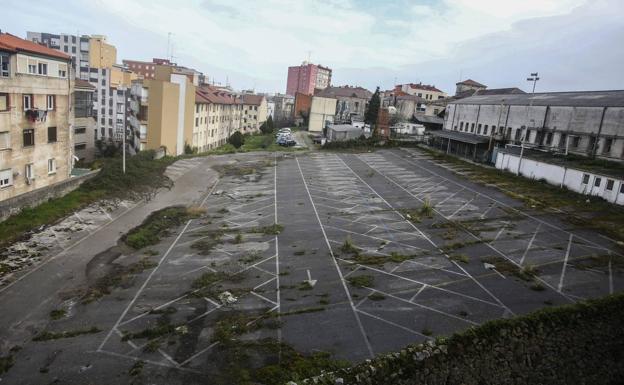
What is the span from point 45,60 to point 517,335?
31759 millimetres

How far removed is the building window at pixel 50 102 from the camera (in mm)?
30031

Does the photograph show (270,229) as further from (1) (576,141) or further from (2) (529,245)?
(1) (576,141)

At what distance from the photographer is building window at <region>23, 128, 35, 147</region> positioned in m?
28.0

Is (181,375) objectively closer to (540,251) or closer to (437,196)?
(540,251)

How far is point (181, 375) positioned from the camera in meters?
11.0

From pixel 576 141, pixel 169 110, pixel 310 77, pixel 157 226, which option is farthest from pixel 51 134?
pixel 310 77

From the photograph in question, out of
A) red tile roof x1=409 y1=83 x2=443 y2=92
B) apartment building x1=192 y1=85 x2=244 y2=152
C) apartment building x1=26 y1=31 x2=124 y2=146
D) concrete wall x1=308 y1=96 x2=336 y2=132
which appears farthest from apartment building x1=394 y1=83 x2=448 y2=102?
apartment building x1=26 y1=31 x2=124 y2=146

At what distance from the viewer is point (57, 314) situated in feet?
46.1

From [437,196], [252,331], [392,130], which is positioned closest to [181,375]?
[252,331]

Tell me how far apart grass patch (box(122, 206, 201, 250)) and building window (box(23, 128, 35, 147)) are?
10154 mm

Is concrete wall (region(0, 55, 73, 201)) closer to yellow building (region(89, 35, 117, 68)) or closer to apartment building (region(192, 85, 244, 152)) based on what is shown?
apartment building (region(192, 85, 244, 152))

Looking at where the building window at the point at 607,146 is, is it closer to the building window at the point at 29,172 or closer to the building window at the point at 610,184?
the building window at the point at 610,184

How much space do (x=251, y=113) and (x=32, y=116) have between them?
6741 cm

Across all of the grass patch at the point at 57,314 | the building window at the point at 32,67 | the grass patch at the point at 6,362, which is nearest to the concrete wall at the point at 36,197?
the building window at the point at 32,67
